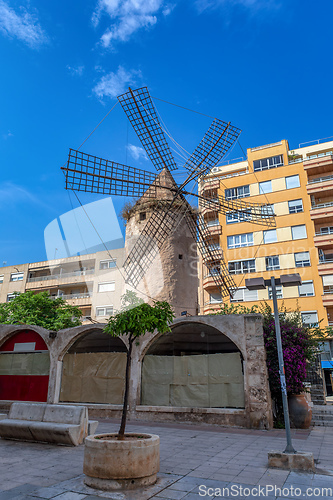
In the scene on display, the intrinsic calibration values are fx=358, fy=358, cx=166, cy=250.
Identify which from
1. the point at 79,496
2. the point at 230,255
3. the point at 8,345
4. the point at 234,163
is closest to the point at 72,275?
the point at 230,255

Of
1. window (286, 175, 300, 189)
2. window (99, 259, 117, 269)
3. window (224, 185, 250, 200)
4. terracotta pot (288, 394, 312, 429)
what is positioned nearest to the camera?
terracotta pot (288, 394, 312, 429)

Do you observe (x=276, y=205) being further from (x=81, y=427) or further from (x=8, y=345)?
(x=81, y=427)

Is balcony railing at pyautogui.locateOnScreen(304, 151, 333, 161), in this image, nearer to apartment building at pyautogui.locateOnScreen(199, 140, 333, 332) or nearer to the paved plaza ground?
apartment building at pyautogui.locateOnScreen(199, 140, 333, 332)

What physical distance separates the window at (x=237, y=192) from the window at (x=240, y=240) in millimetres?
3378

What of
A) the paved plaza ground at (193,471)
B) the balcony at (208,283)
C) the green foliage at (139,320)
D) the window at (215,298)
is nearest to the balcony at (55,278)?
the balcony at (208,283)

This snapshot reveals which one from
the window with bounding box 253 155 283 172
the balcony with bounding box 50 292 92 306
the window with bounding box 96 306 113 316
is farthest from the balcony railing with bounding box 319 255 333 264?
the balcony with bounding box 50 292 92 306

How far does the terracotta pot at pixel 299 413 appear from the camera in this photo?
9531 mm

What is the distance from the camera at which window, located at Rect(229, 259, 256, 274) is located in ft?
87.0

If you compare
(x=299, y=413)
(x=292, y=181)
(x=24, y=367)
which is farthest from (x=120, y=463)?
(x=292, y=181)

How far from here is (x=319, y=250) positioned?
25609 mm

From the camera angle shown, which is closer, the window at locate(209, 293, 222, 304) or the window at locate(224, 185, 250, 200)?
the window at locate(209, 293, 222, 304)

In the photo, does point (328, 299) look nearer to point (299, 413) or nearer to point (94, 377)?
point (299, 413)

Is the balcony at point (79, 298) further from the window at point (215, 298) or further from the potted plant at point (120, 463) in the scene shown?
the potted plant at point (120, 463)

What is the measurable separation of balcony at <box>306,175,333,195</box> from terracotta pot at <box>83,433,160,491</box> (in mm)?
25314
